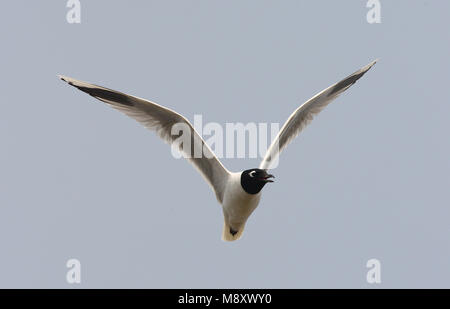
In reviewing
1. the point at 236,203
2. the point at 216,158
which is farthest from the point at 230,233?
the point at 216,158

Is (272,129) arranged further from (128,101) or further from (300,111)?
(128,101)

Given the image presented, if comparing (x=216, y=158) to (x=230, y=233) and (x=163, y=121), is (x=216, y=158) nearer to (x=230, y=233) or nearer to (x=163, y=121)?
(x=163, y=121)

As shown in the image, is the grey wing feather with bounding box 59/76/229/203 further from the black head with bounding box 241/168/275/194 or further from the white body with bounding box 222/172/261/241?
the black head with bounding box 241/168/275/194

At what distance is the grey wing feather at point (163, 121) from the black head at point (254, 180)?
1.20ft

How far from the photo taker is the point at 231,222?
320 inches

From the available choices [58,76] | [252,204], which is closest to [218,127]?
[252,204]

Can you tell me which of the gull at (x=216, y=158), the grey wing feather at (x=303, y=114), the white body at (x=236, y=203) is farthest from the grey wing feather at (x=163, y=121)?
the grey wing feather at (x=303, y=114)

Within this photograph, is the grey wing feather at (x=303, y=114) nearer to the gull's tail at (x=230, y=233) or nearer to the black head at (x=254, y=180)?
the black head at (x=254, y=180)

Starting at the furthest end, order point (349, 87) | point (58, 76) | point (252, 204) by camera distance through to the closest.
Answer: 1. point (349, 87)
2. point (252, 204)
3. point (58, 76)

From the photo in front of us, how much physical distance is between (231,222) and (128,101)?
1.84 m

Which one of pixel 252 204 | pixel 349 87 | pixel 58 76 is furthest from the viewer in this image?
pixel 349 87

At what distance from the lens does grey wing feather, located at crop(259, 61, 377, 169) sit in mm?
7980

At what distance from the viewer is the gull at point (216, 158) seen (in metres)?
7.52
